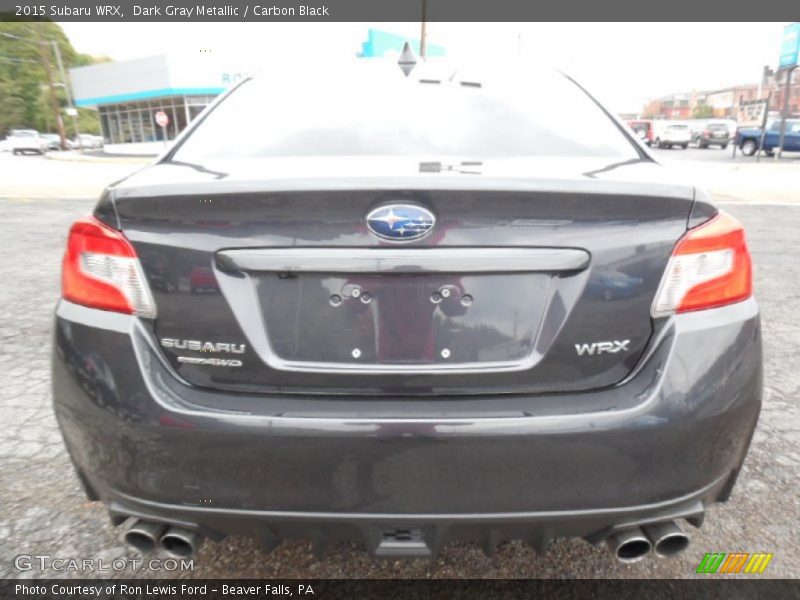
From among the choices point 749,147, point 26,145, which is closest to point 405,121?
point 749,147

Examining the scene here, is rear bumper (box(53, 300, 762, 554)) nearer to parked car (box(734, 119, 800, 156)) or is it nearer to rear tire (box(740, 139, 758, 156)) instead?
parked car (box(734, 119, 800, 156))

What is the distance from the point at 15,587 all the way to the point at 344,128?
70.5 inches

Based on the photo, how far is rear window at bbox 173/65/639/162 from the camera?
1811mm

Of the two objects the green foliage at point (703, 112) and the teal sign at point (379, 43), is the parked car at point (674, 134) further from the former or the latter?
the green foliage at point (703, 112)

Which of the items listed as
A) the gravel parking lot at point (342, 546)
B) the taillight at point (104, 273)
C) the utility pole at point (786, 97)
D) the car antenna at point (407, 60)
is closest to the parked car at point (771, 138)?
the utility pole at point (786, 97)

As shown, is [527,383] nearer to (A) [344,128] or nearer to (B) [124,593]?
(A) [344,128]

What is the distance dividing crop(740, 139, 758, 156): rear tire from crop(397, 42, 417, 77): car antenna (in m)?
30.2

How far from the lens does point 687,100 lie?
120 m

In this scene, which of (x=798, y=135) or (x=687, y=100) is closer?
(x=798, y=135)

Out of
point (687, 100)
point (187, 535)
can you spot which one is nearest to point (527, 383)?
point (187, 535)

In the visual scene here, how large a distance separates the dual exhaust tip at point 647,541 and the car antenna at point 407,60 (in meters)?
1.95

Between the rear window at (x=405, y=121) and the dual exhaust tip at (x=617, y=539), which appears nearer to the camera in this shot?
the dual exhaust tip at (x=617, y=539)

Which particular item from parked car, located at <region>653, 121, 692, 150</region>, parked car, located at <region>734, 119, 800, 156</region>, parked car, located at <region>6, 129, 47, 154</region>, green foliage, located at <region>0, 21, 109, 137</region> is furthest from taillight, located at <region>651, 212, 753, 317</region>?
green foliage, located at <region>0, 21, 109, 137</region>

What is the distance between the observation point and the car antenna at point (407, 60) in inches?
98.8
